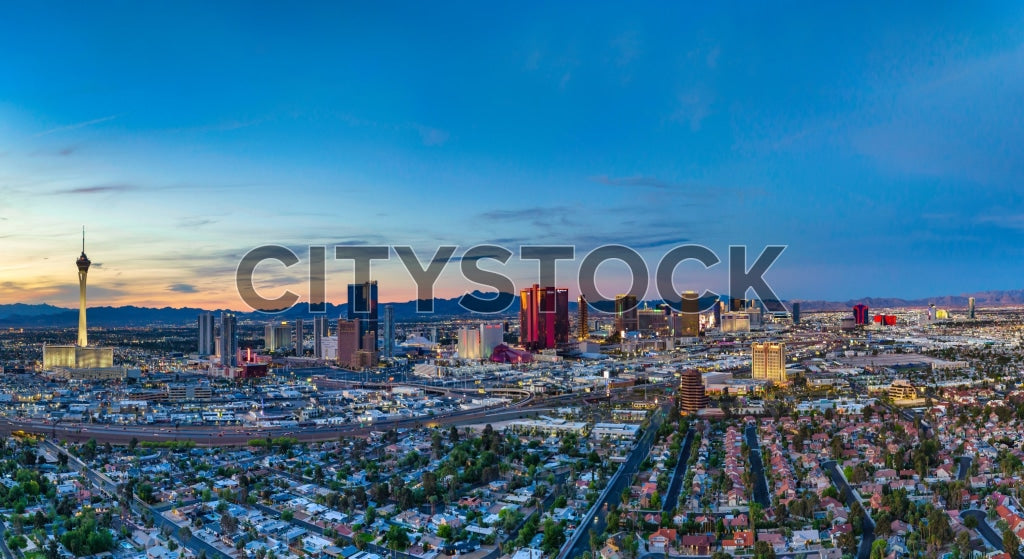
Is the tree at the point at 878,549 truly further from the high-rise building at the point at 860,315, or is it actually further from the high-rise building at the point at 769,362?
the high-rise building at the point at 860,315

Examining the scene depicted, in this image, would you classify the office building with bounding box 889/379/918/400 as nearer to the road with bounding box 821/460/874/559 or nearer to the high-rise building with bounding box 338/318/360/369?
the road with bounding box 821/460/874/559

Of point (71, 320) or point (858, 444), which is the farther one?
point (71, 320)

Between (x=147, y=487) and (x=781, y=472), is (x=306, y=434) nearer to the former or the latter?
(x=147, y=487)

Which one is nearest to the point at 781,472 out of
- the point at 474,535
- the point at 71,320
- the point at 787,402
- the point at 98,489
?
the point at 474,535

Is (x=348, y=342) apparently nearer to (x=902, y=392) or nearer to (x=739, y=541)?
(x=902, y=392)

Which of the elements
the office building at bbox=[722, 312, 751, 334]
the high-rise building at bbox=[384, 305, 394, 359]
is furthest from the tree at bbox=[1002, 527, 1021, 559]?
the office building at bbox=[722, 312, 751, 334]
